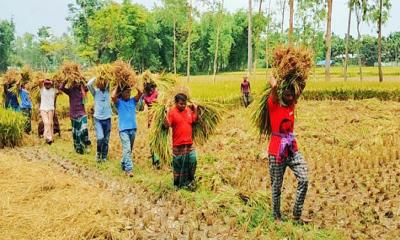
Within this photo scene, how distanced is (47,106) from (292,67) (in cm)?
686

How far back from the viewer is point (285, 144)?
15.6 feet

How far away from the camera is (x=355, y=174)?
696cm

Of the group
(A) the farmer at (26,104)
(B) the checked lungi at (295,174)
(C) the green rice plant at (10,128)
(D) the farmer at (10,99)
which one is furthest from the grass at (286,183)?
(D) the farmer at (10,99)

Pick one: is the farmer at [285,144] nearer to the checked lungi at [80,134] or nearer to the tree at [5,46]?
the checked lungi at [80,134]

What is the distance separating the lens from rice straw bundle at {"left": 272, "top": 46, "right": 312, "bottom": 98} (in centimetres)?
469

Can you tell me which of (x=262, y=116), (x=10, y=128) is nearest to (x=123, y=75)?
(x=262, y=116)

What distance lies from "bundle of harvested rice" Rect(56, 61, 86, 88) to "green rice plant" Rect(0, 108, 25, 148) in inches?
64.8

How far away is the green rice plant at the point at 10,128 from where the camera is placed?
32.0ft

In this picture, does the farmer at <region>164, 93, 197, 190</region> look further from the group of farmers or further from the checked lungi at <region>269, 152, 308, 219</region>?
the checked lungi at <region>269, 152, 308, 219</region>

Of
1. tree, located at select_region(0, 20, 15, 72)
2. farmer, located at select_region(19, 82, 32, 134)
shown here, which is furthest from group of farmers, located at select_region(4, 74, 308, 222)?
tree, located at select_region(0, 20, 15, 72)

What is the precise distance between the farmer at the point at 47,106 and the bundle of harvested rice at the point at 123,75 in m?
3.12

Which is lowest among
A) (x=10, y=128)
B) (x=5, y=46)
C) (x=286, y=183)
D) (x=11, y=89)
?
(x=286, y=183)

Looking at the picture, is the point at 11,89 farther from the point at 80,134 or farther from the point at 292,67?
the point at 292,67

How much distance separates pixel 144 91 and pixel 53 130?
427cm
